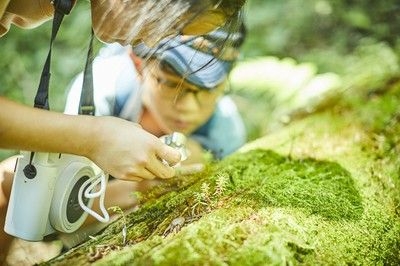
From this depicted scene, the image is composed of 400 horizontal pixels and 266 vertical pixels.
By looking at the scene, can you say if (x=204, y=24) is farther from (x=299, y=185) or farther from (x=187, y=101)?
(x=187, y=101)

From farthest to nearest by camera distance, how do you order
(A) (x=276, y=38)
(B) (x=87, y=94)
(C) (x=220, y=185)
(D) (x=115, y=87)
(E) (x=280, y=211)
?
(A) (x=276, y=38) < (D) (x=115, y=87) < (B) (x=87, y=94) < (C) (x=220, y=185) < (E) (x=280, y=211)

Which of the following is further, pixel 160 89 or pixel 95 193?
pixel 160 89

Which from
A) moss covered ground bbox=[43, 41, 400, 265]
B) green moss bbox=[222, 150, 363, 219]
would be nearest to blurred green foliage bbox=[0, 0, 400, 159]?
moss covered ground bbox=[43, 41, 400, 265]

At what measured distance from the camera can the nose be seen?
2766mm

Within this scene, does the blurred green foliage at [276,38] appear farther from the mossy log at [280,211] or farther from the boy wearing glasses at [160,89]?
the mossy log at [280,211]

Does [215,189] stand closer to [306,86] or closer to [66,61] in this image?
[306,86]

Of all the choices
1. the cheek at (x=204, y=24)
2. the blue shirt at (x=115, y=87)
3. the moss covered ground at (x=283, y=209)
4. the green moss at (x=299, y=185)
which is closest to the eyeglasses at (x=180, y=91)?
the blue shirt at (x=115, y=87)

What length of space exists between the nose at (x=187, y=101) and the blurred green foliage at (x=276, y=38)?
2.35 metres

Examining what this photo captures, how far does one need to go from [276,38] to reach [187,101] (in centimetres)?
288

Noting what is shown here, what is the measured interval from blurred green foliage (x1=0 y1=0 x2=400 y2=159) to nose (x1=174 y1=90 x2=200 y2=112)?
7.70 ft

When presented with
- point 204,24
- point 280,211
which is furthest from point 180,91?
point 280,211

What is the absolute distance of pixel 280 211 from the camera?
4.68 ft

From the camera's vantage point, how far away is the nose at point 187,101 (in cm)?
277

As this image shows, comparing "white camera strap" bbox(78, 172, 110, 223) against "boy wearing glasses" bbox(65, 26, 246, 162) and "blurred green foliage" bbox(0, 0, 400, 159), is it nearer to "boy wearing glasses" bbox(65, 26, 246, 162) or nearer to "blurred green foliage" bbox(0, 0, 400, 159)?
"boy wearing glasses" bbox(65, 26, 246, 162)
